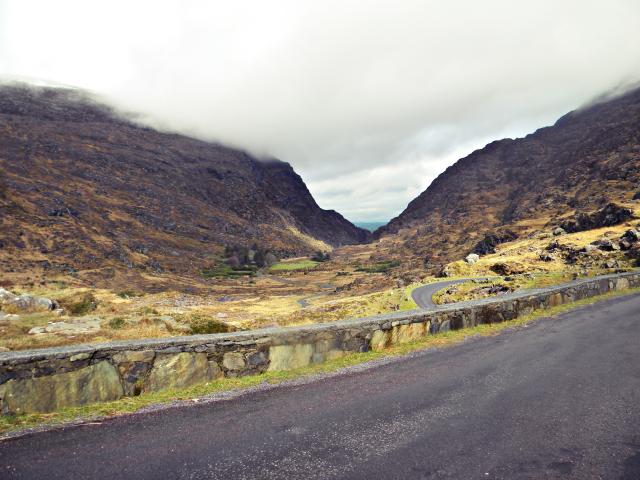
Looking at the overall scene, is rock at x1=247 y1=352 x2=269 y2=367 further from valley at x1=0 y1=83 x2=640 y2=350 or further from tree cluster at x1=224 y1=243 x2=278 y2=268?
tree cluster at x1=224 y1=243 x2=278 y2=268

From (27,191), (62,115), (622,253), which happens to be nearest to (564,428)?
(622,253)

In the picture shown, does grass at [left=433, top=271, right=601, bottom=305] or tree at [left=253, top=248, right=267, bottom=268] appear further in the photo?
tree at [left=253, top=248, right=267, bottom=268]

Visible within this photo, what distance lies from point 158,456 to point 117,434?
1.30m

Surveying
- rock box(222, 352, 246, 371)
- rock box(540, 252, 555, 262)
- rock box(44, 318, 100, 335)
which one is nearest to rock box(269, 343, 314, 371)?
rock box(222, 352, 246, 371)

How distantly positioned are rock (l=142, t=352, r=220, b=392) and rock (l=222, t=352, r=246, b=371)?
0.98 ft

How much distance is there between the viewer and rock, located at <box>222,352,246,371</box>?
951 cm

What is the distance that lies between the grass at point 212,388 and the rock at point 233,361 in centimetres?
32

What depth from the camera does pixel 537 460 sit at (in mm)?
5473

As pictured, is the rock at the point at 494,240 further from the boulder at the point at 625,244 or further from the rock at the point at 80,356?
the rock at the point at 80,356

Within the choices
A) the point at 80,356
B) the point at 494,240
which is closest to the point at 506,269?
the point at 80,356

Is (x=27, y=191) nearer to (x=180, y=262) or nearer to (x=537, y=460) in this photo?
(x=180, y=262)

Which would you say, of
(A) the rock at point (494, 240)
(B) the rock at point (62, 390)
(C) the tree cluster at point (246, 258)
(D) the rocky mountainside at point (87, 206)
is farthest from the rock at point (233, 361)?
(C) the tree cluster at point (246, 258)

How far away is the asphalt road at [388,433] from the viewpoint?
17.6 feet

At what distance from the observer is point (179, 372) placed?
8922mm
